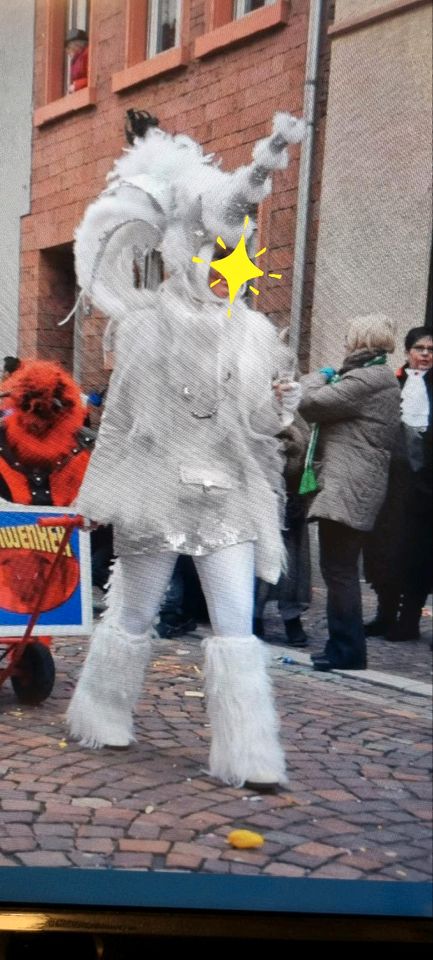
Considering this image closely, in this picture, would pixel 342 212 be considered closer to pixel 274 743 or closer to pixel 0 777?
pixel 274 743

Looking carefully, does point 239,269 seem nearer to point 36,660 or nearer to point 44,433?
point 44,433

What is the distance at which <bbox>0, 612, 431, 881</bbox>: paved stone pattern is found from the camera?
73.1 inches

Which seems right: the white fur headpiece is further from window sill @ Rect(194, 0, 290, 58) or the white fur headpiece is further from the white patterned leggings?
the white patterned leggings

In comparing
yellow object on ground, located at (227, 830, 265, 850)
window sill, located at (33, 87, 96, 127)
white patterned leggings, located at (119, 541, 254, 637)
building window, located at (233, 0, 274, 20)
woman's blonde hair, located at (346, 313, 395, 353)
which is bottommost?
yellow object on ground, located at (227, 830, 265, 850)

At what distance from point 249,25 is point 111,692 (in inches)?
47.6

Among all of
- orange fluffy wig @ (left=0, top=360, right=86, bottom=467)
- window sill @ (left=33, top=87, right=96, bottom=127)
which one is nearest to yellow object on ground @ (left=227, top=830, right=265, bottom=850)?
orange fluffy wig @ (left=0, top=360, right=86, bottom=467)

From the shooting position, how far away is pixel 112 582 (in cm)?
206

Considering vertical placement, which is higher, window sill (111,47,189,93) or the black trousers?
window sill (111,47,189,93)

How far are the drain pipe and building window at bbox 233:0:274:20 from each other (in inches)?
3.7

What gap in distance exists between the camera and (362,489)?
1.79 meters

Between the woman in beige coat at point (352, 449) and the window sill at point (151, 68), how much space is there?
553 millimetres

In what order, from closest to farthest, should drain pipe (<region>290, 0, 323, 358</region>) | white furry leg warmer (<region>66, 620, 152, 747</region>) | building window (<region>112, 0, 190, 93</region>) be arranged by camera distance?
drain pipe (<region>290, 0, 323, 358</region>) → building window (<region>112, 0, 190, 93</region>) → white furry leg warmer (<region>66, 620, 152, 747</region>)

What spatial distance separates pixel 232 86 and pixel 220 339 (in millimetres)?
432

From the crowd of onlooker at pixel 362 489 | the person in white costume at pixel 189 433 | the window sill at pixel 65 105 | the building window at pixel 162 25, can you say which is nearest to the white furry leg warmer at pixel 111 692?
the person in white costume at pixel 189 433
